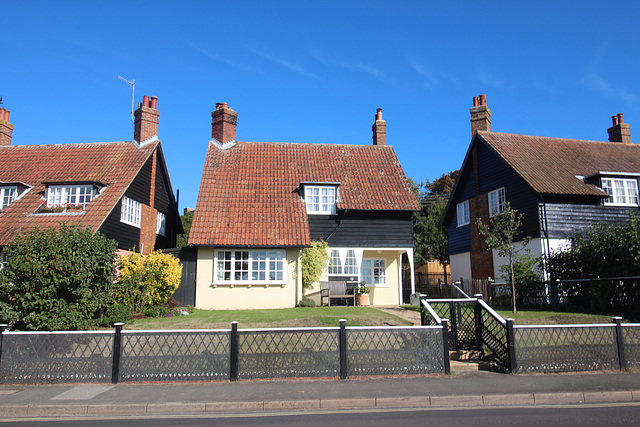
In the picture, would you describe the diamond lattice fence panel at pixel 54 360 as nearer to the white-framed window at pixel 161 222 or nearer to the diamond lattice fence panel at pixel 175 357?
the diamond lattice fence panel at pixel 175 357

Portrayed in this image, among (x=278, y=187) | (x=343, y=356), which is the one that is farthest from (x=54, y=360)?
(x=278, y=187)

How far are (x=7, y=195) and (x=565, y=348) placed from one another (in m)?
22.7

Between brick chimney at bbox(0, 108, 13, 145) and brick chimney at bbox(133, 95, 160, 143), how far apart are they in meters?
7.57

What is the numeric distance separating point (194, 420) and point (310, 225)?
1451 cm

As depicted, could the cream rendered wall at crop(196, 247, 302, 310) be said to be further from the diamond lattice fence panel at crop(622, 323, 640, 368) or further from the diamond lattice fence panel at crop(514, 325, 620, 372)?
the diamond lattice fence panel at crop(622, 323, 640, 368)

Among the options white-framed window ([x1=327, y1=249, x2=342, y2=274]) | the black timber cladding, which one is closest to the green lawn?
white-framed window ([x1=327, y1=249, x2=342, y2=274])

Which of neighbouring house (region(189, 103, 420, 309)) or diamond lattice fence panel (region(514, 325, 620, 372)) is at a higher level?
neighbouring house (region(189, 103, 420, 309))

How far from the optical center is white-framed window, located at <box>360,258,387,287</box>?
22.5 metres

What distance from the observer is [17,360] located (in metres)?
8.97

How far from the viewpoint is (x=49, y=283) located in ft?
38.2

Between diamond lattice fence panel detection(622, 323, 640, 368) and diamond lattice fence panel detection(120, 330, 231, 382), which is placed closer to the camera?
diamond lattice fence panel detection(120, 330, 231, 382)

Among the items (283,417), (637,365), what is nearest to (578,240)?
(637,365)

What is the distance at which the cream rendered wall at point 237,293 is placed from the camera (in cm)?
1867

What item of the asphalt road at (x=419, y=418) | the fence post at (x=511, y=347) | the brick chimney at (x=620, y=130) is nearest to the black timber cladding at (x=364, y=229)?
the fence post at (x=511, y=347)
